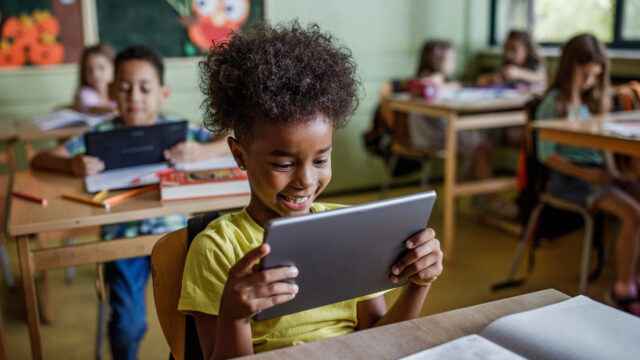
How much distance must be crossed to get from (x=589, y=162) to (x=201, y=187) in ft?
5.53

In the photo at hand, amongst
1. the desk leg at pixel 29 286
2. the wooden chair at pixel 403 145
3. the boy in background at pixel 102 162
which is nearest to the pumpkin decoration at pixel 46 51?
the boy in background at pixel 102 162

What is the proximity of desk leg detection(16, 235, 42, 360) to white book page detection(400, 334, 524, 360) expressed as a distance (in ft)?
3.34

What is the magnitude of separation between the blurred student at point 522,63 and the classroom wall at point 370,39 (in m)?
0.66

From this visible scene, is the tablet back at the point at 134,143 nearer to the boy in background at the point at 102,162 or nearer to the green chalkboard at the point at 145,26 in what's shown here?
the boy in background at the point at 102,162

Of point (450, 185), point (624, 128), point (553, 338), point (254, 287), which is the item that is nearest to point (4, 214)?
point (254, 287)

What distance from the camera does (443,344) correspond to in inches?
25.8

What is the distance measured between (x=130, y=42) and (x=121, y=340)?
229cm

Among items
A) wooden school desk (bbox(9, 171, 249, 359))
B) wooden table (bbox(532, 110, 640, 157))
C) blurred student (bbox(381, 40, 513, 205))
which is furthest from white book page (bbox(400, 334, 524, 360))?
blurred student (bbox(381, 40, 513, 205))

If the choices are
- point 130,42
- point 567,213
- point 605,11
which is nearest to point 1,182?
point 130,42

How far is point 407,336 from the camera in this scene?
27.2 inches

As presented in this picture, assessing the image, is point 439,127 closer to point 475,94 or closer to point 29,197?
point 475,94

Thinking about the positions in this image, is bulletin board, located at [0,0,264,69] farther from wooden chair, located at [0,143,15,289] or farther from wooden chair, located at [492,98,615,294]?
wooden chair, located at [492,98,615,294]

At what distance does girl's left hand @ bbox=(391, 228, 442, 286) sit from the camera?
812mm

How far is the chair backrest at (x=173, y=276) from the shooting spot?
98cm
